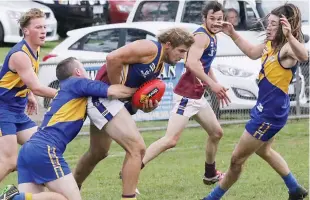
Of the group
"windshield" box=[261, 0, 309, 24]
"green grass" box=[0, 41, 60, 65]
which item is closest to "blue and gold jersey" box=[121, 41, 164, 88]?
"windshield" box=[261, 0, 309, 24]

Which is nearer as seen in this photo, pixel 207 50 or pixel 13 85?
pixel 13 85

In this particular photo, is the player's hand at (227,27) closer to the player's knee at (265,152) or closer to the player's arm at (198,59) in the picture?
the player's arm at (198,59)

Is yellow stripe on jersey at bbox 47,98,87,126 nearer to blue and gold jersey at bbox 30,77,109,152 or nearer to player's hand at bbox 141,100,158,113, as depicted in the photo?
blue and gold jersey at bbox 30,77,109,152

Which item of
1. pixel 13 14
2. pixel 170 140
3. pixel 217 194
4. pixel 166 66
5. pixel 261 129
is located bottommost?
pixel 13 14

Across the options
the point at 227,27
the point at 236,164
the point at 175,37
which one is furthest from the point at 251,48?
the point at 175,37

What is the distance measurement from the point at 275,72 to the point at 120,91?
5.12 ft

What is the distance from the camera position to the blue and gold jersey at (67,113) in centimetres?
729

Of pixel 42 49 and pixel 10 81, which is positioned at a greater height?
pixel 10 81

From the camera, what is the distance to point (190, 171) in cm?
1065

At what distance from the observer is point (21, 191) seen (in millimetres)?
7336

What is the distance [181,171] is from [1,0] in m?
12.2

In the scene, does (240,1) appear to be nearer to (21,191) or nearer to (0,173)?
(0,173)

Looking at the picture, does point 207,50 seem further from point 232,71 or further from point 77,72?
point 232,71

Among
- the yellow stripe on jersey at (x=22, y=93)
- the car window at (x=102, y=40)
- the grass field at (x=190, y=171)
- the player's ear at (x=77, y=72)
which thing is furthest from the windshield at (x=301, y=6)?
the player's ear at (x=77, y=72)
